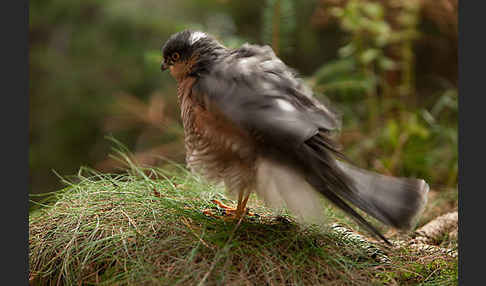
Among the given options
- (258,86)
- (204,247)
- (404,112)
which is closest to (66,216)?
(204,247)

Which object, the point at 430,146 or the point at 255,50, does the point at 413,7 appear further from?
the point at 255,50

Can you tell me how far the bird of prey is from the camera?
1773 millimetres

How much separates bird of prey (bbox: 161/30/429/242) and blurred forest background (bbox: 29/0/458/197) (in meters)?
1.74

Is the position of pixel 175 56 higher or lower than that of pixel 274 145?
higher

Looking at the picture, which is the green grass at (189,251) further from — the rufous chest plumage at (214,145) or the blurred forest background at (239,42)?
the blurred forest background at (239,42)

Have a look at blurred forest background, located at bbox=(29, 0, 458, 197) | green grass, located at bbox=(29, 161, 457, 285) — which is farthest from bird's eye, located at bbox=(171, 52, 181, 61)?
blurred forest background, located at bbox=(29, 0, 458, 197)

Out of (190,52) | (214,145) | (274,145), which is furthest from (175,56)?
(274,145)

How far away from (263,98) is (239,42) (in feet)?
6.50

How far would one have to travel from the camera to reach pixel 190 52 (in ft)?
7.04

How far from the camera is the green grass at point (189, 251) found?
5.76ft

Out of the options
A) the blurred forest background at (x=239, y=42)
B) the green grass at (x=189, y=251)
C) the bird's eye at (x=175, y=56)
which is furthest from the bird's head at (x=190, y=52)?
the blurred forest background at (x=239, y=42)

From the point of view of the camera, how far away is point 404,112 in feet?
13.8

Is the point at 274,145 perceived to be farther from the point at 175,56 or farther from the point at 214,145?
the point at 175,56

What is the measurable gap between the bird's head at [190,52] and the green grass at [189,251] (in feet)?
2.18
